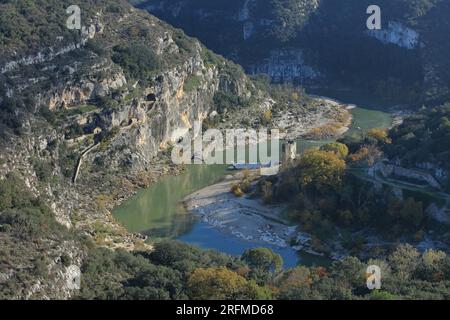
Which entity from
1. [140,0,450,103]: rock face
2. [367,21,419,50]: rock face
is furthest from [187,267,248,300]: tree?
[367,21,419,50]: rock face

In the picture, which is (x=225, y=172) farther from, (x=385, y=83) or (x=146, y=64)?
(x=385, y=83)

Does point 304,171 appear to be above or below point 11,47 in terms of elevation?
below

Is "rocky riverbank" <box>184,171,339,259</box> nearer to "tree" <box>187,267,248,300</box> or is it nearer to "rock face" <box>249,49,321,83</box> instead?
"tree" <box>187,267,248,300</box>

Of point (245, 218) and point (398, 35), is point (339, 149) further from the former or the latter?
point (398, 35)

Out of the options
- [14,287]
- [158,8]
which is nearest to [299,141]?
[14,287]

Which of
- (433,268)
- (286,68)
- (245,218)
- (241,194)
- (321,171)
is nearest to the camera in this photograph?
(433,268)

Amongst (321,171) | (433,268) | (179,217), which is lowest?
(179,217)

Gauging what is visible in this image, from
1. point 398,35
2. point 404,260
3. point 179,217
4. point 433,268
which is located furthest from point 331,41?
point 433,268
